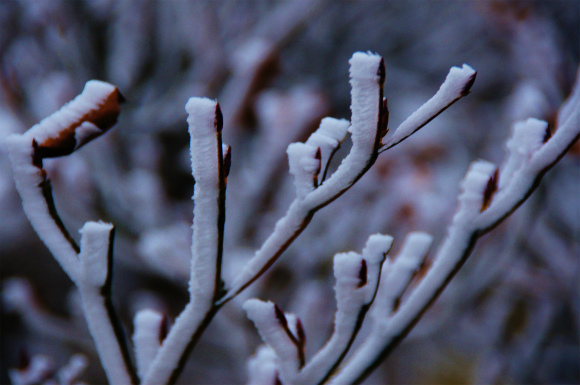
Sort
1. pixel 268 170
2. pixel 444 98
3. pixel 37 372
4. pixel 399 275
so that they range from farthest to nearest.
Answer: pixel 268 170, pixel 37 372, pixel 399 275, pixel 444 98

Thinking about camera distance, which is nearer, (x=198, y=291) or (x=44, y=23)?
(x=198, y=291)

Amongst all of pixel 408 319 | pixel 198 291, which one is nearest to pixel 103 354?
pixel 198 291

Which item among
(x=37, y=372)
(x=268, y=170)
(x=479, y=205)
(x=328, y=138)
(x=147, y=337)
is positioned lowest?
(x=268, y=170)

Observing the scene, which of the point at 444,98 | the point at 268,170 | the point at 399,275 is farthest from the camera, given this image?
the point at 268,170

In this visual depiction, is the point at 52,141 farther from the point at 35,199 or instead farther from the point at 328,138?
the point at 328,138

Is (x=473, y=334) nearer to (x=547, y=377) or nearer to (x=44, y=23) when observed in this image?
(x=547, y=377)

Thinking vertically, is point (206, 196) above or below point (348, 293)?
above

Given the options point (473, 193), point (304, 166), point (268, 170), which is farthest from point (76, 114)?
point (268, 170)

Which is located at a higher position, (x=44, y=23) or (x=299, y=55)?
(x=44, y=23)
